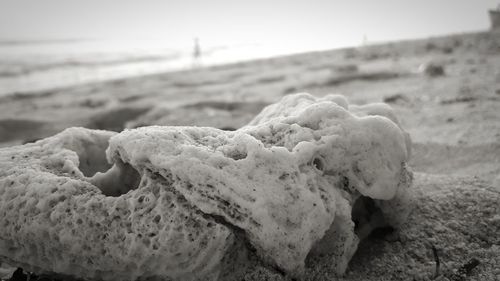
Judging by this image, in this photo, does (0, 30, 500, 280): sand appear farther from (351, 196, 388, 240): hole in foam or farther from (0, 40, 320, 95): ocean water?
(0, 40, 320, 95): ocean water

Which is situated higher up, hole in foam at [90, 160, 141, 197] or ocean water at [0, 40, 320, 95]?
ocean water at [0, 40, 320, 95]

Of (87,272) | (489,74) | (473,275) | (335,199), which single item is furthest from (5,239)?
(489,74)

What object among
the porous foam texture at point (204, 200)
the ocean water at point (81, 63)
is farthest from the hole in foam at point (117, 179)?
the ocean water at point (81, 63)

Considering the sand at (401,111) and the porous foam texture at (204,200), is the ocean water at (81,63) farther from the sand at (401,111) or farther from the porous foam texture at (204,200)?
the porous foam texture at (204,200)

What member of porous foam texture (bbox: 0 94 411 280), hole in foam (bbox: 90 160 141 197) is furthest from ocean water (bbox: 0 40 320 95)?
porous foam texture (bbox: 0 94 411 280)

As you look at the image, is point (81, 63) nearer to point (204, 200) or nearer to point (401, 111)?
point (401, 111)

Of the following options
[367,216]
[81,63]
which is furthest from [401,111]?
[81,63]
